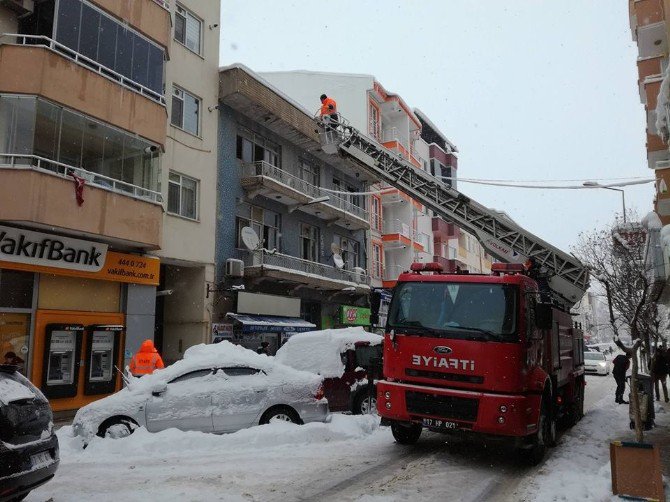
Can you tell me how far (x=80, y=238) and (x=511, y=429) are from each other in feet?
40.0

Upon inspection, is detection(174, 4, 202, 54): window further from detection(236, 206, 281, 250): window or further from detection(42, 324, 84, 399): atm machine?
detection(42, 324, 84, 399): atm machine

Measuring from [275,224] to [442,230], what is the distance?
24.2 meters

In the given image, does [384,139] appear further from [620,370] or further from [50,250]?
[50,250]

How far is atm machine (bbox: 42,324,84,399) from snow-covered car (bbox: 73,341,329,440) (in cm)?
588

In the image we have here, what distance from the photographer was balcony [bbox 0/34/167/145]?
13023mm

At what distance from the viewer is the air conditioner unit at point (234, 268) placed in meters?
20.5

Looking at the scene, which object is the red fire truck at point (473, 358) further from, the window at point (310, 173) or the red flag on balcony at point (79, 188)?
the window at point (310, 173)

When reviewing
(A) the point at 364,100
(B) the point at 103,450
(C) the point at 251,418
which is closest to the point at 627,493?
(C) the point at 251,418

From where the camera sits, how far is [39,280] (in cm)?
1413

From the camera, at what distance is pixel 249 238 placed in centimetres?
2119

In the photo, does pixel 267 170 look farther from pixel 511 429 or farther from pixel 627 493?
pixel 627 493

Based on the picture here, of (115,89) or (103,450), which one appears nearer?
(103,450)

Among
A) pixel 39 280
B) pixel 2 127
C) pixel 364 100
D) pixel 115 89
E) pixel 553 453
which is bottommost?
pixel 553 453

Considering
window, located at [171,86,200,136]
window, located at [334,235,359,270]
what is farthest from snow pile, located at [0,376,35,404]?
window, located at [334,235,359,270]
